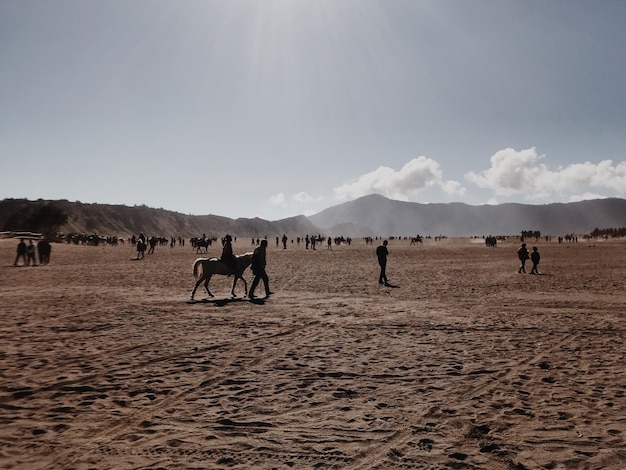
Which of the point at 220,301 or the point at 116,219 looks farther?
the point at 116,219

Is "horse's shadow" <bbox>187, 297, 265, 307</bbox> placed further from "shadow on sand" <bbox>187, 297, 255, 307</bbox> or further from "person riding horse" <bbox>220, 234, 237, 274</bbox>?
"person riding horse" <bbox>220, 234, 237, 274</bbox>

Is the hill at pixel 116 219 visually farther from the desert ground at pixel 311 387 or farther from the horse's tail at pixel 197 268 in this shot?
the desert ground at pixel 311 387

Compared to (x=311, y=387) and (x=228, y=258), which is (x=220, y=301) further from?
(x=311, y=387)

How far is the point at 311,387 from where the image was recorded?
6176 millimetres

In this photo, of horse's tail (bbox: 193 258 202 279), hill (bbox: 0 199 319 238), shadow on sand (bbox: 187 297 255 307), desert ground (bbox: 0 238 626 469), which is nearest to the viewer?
desert ground (bbox: 0 238 626 469)

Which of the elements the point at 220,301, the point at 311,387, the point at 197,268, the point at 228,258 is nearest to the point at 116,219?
the point at 197,268

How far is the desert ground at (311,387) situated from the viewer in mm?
4285

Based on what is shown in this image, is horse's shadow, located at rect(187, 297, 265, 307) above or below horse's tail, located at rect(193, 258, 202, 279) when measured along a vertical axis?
below

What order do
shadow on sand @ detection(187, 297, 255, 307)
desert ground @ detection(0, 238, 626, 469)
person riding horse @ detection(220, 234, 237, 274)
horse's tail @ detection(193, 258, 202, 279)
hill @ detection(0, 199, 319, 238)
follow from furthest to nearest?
hill @ detection(0, 199, 319, 238) → person riding horse @ detection(220, 234, 237, 274) → horse's tail @ detection(193, 258, 202, 279) → shadow on sand @ detection(187, 297, 255, 307) → desert ground @ detection(0, 238, 626, 469)

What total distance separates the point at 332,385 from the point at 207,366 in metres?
2.32

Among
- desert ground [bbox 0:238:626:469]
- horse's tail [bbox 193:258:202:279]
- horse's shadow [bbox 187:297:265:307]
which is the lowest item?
desert ground [bbox 0:238:626:469]

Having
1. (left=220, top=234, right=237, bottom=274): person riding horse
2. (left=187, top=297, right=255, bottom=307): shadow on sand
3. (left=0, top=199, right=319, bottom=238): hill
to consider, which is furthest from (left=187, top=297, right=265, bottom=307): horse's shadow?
(left=0, top=199, right=319, bottom=238): hill

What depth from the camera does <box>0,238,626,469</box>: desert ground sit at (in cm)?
429

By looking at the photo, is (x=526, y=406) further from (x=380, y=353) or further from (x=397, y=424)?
(x=380, y=353)
